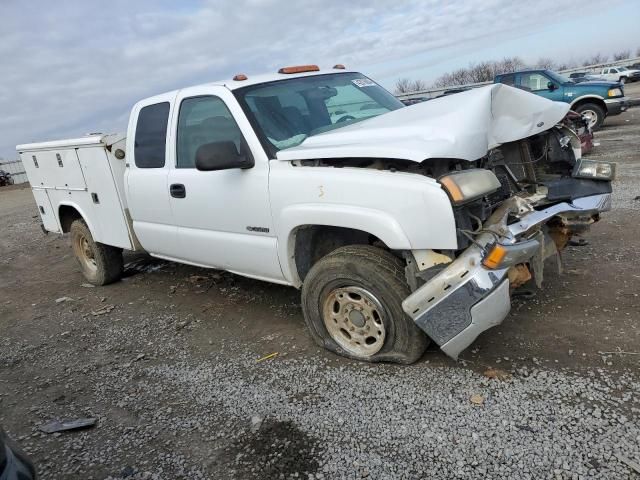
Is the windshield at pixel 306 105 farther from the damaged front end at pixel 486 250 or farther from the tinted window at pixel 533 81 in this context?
the tinted window at pixel 533 81

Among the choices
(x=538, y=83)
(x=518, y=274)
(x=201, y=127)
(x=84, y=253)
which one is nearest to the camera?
(x=518, y=274)

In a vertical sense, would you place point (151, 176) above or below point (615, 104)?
above

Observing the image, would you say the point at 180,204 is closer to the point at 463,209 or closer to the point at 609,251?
the point at 463,209

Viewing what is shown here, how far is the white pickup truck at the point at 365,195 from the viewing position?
2.89 metres

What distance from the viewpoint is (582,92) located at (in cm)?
1328

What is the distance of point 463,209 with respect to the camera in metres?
2.98

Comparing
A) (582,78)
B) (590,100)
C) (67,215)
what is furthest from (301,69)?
(582,78)

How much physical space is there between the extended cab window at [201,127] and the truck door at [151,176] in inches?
8.0

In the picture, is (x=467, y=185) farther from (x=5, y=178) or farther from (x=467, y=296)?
(x=5, y=178)

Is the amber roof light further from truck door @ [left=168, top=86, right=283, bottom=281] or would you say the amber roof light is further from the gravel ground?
the gravel ground

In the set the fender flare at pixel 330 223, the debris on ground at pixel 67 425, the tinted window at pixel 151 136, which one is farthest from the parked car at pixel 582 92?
the debris on ground at pixel 67 425

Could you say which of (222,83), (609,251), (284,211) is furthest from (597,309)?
(222,83)

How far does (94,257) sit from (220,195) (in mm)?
3080

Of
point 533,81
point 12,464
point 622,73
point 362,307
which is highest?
point 533,81
